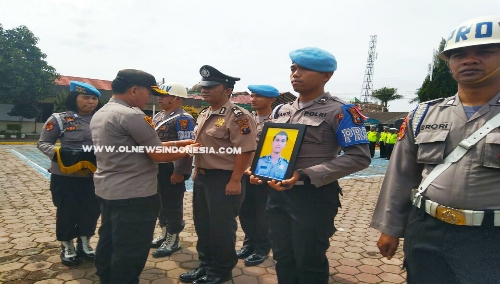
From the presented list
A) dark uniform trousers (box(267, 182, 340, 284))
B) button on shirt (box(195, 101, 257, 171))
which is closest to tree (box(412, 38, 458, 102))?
button on shirt (box(195, 101, 257, 171))

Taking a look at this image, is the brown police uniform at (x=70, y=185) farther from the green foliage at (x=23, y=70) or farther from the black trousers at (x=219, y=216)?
the green foliage at (x=23, y=70)

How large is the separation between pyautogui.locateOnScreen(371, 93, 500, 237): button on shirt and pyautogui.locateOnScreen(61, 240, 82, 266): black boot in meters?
3.17

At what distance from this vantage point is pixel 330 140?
2.45 m

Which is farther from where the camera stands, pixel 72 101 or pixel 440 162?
pixel 72 101

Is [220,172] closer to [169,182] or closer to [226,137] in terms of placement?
[226,137]

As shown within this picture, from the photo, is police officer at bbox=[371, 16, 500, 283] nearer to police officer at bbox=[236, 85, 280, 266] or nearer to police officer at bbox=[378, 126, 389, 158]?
police officer at bbox=[236, 85, 280, 266]

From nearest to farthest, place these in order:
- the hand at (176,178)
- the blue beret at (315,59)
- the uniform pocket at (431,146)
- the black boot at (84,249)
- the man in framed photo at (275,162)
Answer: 1. the uniform pocket at (431,146)
2. the man in framed photo at (275,162)
3. the blue beret at (315,59)
4. the black boot at (84,249)
5. the hand at (176,178)

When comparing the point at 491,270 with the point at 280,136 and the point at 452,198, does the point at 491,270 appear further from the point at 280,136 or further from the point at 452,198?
the point at 280,136

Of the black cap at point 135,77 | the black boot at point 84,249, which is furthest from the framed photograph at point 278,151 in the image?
the black boot at point 84,249

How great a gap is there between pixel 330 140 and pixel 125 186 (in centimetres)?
164

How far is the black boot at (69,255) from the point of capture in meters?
3.52

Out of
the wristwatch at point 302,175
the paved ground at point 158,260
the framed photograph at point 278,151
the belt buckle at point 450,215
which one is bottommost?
the paved ground at point 158,260

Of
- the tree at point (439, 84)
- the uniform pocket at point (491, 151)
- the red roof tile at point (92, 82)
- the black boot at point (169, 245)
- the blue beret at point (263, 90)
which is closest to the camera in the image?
the uniform pocket at point (491, 151)

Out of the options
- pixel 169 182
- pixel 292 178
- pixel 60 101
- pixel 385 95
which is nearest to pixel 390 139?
pixel 169 182
